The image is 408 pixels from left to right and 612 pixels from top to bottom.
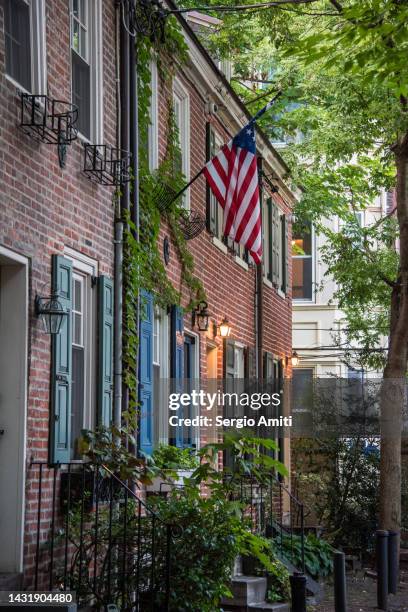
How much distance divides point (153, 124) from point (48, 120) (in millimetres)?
4001

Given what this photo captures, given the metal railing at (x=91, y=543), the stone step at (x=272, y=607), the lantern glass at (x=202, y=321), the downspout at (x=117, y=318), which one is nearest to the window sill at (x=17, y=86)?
the downspout at (x=117, y=318)

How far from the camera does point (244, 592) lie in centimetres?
1240

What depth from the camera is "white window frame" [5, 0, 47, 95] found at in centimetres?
956

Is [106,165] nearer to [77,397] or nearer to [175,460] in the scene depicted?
[77,397]

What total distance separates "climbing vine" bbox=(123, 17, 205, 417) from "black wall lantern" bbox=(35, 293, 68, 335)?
2.27m

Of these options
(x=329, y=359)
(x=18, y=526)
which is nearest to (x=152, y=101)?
(x=18, y=526)

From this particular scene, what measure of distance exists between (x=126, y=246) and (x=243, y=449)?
8.51 ft

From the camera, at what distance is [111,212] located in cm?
1145

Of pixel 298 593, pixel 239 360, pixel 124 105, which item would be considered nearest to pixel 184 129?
pixel 124 105

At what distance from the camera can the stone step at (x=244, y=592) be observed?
12344 millimetres

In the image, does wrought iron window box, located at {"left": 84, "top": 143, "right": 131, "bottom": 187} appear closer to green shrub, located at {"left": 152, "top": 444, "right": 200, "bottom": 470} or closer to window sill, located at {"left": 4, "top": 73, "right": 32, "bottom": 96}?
window sill, located at {"left": 4, "top": 73, "right": 32, "bottom": 96}

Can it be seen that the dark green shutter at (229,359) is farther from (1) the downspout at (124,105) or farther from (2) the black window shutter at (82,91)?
(2) the black window shutter at (82,91)

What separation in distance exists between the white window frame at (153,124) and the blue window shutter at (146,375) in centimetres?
176

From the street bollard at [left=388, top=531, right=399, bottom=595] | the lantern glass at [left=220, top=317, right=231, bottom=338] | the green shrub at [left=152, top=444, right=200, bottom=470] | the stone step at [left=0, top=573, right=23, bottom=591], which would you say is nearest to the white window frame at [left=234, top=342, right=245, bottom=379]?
the lantern glass at [left=220, top=317, right=231, bottom=338]
